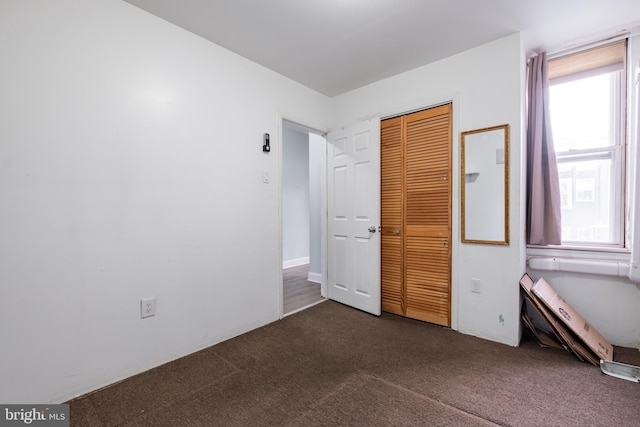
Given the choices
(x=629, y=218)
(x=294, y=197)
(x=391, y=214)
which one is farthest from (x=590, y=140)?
(x=294, y=197)

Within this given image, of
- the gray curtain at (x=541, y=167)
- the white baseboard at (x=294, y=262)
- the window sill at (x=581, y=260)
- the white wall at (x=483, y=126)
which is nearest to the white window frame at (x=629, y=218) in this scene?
the window sill at (x=581, y=260)

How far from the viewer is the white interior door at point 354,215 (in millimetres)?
2906

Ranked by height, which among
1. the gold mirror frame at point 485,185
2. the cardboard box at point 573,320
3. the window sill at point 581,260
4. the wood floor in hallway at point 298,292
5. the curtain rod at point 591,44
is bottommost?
the wood floor in hallway at point 298,292

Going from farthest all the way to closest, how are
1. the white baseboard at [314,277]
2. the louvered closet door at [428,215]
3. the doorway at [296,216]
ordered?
1. the doorway at [296,216]
2. the white baseboard at [314,277]
3. the louvered closet door at [428,215]

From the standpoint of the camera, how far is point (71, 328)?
1629 millimetres

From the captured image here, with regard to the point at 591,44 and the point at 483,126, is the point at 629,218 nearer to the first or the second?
the point at 483,126

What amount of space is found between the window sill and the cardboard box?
0.58ft

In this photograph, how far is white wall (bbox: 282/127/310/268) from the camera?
18.4 feet

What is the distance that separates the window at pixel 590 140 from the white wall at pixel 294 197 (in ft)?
13.7

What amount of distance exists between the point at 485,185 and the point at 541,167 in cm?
52

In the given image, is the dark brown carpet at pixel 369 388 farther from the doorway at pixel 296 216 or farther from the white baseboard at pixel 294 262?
the white baseboard at pixel 294 262

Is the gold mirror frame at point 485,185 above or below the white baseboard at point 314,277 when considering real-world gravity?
above
